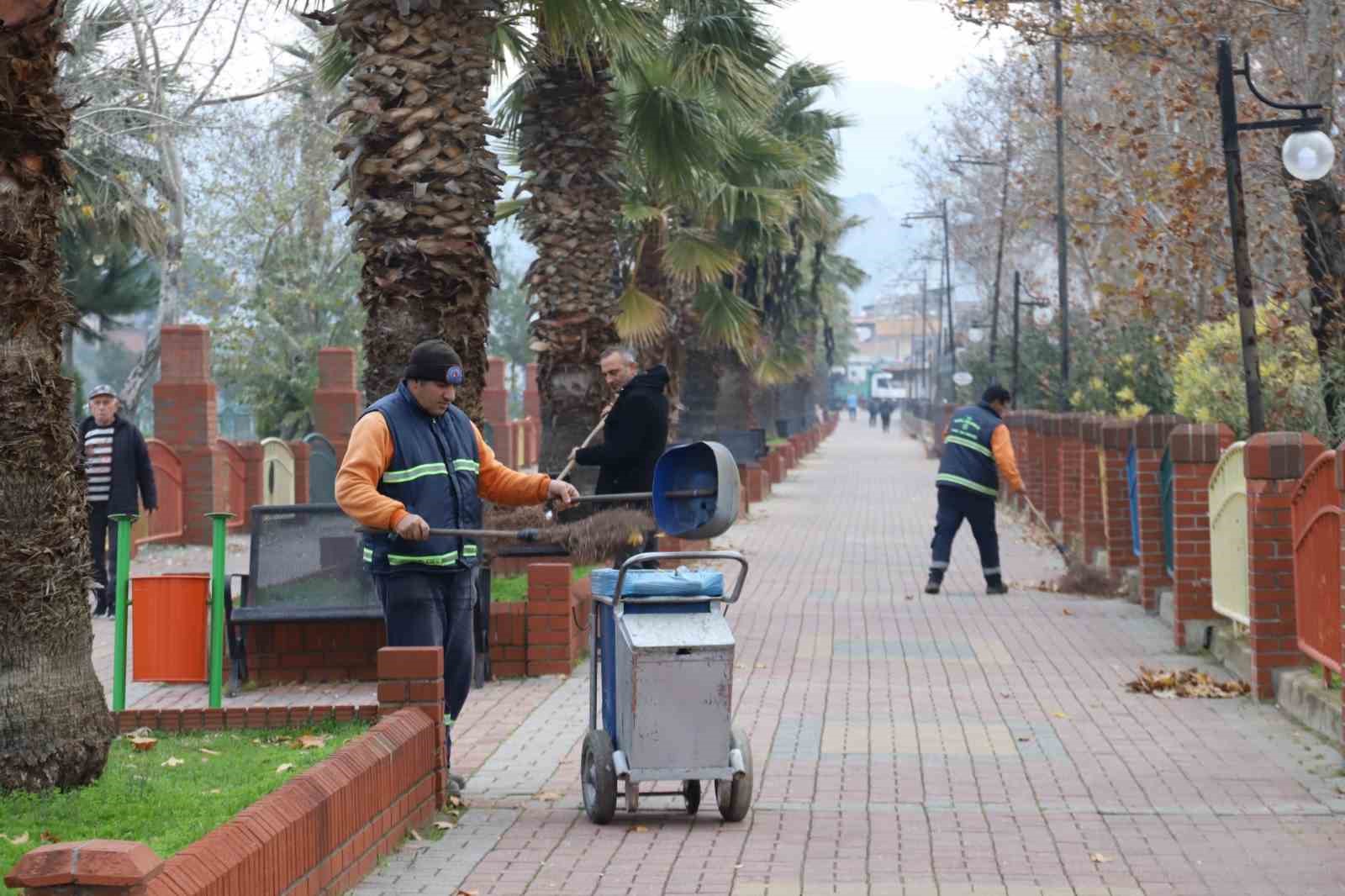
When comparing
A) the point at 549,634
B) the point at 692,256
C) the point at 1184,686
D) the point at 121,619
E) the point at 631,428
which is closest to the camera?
the point at 121,619

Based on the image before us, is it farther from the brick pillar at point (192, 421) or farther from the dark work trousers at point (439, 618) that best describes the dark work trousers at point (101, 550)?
the brick pillar at point (192, 421)

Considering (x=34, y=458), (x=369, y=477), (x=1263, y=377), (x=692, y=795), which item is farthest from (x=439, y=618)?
(x=1263, y=377)

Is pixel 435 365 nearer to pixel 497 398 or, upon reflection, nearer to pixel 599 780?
pixel 599 780

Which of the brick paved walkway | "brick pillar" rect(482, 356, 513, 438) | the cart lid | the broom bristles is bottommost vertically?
the brick paved walkway

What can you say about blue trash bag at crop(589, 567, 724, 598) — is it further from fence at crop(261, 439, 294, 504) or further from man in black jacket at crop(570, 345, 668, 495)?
fence at crop(261, 439, 294, 504)

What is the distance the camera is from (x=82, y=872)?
4168 mm

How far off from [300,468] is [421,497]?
2139 cm

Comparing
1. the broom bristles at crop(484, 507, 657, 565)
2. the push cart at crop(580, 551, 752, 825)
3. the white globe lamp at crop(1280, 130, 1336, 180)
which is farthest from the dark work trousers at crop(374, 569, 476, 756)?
the white globe lamp at crop(1280, 130, 1336, 180)

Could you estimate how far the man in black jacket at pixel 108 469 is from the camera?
15.6 meters

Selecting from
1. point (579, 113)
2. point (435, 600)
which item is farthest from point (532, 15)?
point (435, 600)

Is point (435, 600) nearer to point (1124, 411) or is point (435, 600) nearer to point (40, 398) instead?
point (40, 398)

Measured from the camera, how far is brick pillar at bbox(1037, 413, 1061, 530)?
24.4 m

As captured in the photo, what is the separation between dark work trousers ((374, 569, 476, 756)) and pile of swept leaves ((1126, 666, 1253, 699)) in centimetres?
475

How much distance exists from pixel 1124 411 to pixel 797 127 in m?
11.0
